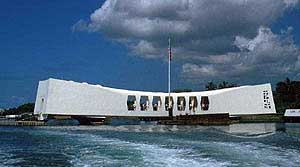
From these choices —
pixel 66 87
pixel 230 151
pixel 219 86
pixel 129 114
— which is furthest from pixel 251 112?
pixel 230 151

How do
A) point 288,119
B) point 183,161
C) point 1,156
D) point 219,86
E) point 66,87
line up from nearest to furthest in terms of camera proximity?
point 183,161 → point 1,156 → point 66,87 → point 288,119 → point 219,86

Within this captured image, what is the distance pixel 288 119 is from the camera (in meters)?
64.2

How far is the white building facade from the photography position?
2242 inches

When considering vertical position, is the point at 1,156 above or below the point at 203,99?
below

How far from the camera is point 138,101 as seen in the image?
66125mm

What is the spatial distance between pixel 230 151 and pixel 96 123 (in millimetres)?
46952

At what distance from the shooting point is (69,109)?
57.2 metres

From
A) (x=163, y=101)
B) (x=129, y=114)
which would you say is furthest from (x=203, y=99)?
(x=129, y=114)

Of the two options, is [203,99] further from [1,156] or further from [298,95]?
[1,156]

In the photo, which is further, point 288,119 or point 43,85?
point 288,119

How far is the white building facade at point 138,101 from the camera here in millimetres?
56938

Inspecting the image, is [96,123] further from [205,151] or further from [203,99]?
[205,151]

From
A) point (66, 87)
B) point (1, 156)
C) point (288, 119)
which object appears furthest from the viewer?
point (288, 119)

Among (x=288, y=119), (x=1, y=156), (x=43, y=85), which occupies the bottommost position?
(x=1, y=156)
